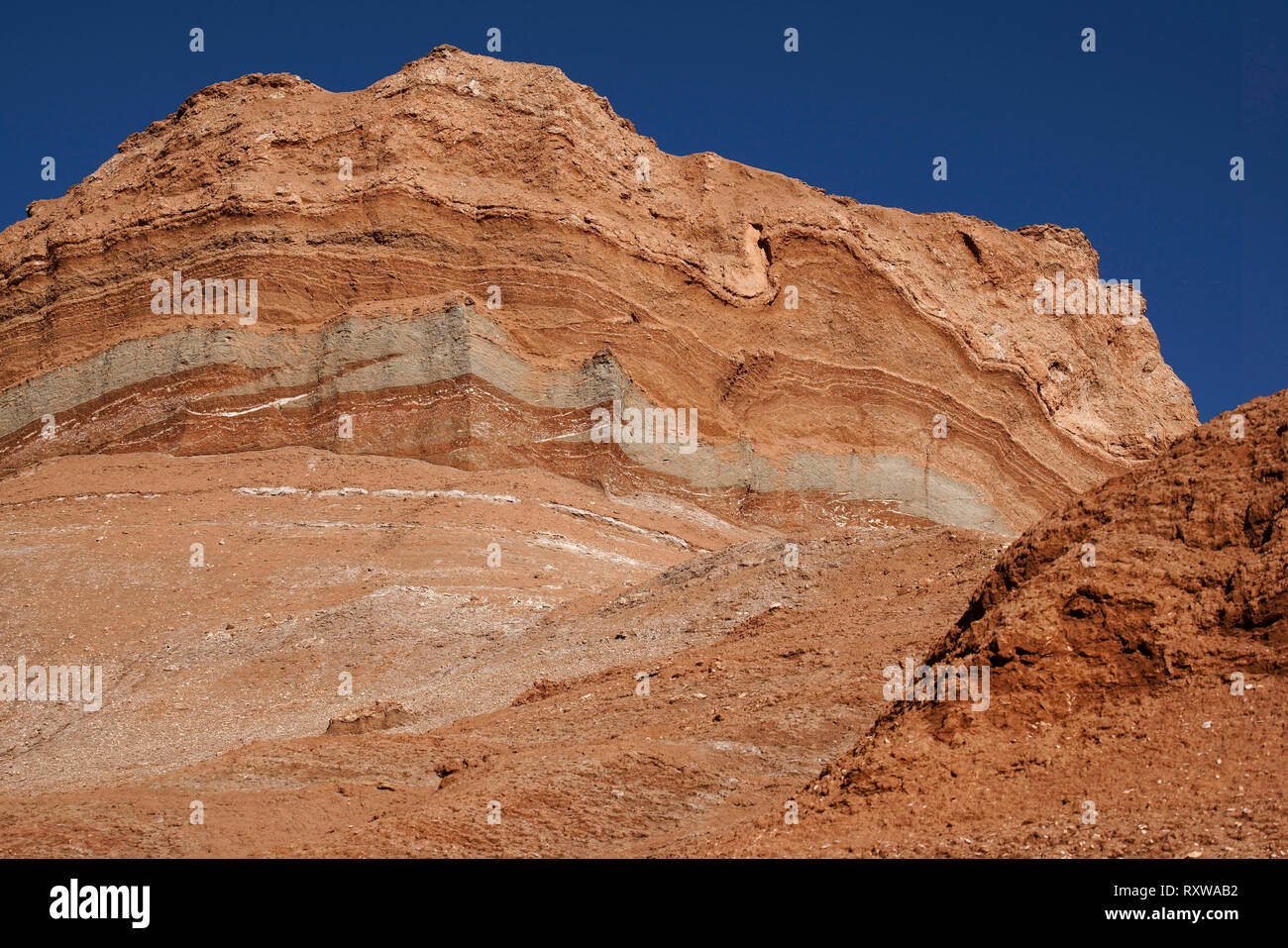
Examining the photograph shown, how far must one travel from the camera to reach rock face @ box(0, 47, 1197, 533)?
98.8ft

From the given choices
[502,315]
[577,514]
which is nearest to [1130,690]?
[577,514]

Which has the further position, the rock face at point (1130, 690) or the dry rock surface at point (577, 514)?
the dry rock surface at point (577, 514)

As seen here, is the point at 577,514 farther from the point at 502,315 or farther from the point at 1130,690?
the point at 1130,690

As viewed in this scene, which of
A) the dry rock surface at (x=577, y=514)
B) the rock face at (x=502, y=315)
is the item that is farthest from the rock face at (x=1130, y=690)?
the rock face at (x=502, y=315)

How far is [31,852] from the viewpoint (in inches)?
331

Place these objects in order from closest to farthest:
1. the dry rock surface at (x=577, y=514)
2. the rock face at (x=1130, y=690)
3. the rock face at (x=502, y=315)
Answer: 1. the rock face at (x=1130, y=690)
2. the dry rock surface at (x=577, y=514)
3. the rock face at (x=502, y=315)

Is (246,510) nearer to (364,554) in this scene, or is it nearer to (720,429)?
(364,554)

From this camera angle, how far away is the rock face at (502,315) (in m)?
30.1

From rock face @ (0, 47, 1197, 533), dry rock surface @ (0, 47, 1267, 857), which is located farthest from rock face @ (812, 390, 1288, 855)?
rock face @ (0, 47, 1197, 533)

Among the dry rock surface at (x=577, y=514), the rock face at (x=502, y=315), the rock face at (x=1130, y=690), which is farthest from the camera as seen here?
the rock face at (x=502, y=315)

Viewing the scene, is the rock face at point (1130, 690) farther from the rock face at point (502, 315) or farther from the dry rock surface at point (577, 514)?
the rock face at point (502, 315)

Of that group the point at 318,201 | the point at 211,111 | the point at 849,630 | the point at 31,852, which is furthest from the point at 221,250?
the point at 31,852

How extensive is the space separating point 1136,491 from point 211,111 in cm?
3371

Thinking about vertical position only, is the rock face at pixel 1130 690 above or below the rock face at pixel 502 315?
below
